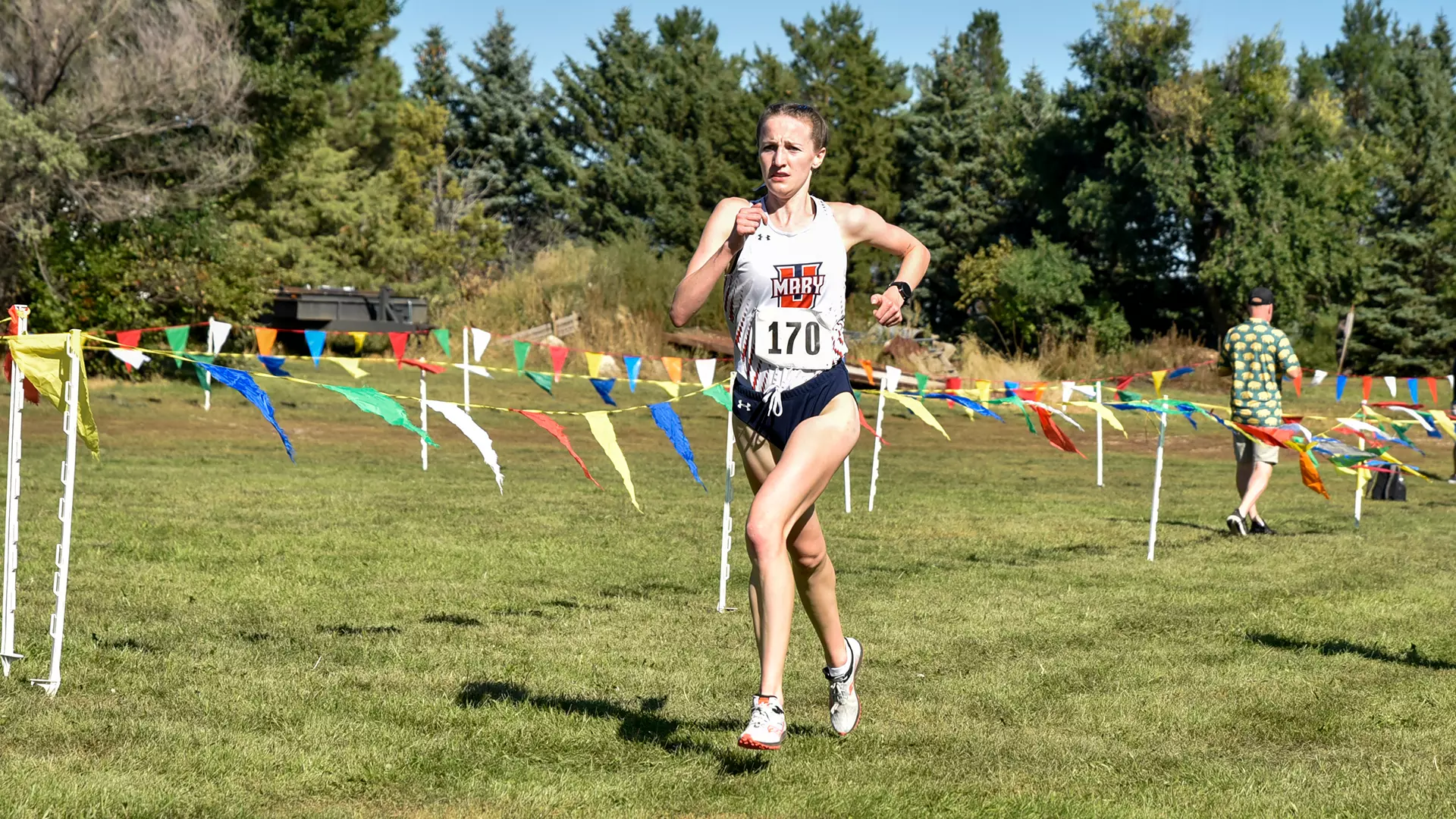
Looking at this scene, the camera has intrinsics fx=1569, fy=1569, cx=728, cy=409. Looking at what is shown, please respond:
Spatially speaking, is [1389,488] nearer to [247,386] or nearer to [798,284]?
[798,284]

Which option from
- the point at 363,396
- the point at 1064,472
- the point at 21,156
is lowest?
the point at 1064,472

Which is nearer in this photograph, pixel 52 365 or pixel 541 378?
pixel 52 365

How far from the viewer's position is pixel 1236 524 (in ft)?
39.9

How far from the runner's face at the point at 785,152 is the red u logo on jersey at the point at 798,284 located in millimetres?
224

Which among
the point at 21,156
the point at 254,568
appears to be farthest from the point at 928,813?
the point at 21,156

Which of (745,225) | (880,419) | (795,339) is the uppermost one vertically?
(745,225)

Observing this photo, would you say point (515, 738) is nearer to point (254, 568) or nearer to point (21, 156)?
point (254, 568)

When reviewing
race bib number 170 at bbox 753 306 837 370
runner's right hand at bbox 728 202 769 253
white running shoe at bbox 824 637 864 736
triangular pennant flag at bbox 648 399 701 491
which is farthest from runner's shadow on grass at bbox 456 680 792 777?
triangular pennant flag at bbox 648 399 701 491

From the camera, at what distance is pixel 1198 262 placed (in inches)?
Answer: 1740

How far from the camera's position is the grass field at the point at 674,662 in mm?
4438

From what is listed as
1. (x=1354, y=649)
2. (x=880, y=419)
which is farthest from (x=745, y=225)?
(x=880, y=419)

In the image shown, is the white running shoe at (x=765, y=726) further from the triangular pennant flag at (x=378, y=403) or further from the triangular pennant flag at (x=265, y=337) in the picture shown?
the triangular pennant flag at (x=265, y=337)

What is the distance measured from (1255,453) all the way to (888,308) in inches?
334

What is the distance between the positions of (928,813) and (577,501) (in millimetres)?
9322
